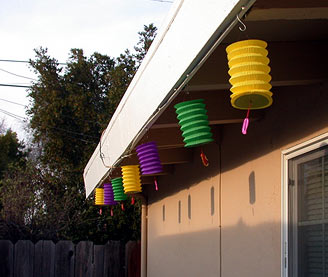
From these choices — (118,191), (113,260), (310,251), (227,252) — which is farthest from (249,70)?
(113,260)

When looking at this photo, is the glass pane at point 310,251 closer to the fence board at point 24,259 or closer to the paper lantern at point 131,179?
the paper lantern at point 131,179

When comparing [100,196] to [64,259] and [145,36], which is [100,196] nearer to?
[64,259]

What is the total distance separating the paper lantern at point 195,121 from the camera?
347 cm

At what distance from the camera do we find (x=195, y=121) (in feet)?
11.5

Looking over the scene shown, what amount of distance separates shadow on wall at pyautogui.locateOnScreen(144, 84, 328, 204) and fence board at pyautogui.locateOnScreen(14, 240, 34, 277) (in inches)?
234

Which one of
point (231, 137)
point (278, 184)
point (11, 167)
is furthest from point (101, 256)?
point (278, 184)

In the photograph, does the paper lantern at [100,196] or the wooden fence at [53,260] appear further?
the wooden fence at [53,260]

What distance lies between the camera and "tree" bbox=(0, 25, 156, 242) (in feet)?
46.7

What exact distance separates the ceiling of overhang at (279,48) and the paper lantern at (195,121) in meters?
0.35

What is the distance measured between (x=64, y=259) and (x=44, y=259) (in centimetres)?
39

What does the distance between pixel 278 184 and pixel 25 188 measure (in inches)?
443

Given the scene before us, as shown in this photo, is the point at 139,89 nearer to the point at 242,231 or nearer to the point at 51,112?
the point at 242,231

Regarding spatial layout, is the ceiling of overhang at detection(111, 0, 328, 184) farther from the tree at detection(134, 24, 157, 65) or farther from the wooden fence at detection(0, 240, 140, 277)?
the tree at detection(134, 24, 157, 65)

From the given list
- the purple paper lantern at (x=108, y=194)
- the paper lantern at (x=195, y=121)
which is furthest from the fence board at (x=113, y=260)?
the paper lantern at (x=195, y=121)
